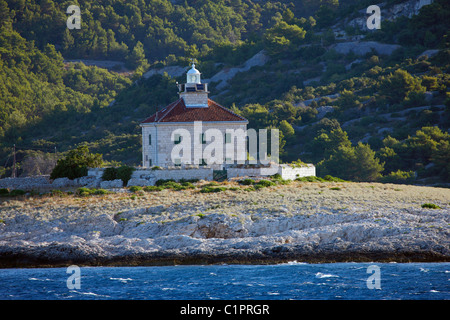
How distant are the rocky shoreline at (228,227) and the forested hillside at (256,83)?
1601cm

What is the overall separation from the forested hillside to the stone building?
5924 mm

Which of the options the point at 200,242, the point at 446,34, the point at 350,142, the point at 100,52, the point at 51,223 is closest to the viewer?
the point at 200,242

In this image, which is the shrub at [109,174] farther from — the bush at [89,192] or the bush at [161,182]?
the bush at [161,182]

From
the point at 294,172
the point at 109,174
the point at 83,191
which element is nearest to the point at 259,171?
the point at 294,172

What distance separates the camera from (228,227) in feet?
106

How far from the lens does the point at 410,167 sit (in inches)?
2400

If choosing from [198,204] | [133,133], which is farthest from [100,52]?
[198,204]

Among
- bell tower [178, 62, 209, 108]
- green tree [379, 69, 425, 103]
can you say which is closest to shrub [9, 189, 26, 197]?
bell tower [178, 62, 209, 108]

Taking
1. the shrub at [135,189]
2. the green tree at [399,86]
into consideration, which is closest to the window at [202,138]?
the shrub at [135,189]

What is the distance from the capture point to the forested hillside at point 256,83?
6825 cm

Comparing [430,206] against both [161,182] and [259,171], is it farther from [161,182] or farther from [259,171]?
[161,182]

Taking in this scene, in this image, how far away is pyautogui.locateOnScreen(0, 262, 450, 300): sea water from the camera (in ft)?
82.3

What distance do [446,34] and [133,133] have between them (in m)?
43.7
